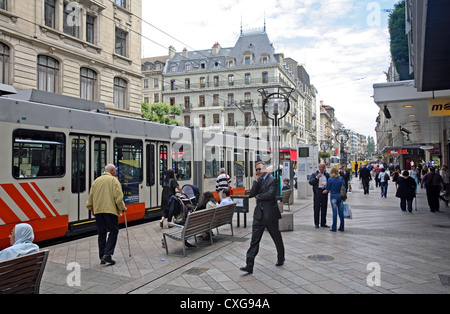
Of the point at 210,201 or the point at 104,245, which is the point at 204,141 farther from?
the point at 104,245

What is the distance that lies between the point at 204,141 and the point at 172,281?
34.9ft

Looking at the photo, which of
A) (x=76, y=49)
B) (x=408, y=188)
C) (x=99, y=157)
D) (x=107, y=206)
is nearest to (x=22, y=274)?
(x=107, y=206)

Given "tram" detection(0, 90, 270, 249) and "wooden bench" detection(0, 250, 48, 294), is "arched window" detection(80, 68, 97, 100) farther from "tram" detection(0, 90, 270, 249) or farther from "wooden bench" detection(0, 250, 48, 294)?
"wooden bench" detection(0, 250, 48, 294)

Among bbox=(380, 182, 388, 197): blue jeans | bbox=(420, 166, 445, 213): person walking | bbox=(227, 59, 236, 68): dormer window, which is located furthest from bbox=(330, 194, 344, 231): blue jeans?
bbox=(227, 59, 236, 68): dormer window

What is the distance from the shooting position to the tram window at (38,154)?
7520 mm

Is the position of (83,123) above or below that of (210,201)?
above

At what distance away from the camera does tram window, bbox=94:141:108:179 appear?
948 centimetres

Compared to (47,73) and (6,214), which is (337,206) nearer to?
(6,214)

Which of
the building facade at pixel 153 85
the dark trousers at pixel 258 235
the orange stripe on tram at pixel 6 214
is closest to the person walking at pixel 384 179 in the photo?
the dark trousers at pixel 258 235

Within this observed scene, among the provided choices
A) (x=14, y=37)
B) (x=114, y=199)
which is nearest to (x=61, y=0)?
(x=14, y=37)

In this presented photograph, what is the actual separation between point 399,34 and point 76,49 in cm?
1799

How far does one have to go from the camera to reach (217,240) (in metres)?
8.59

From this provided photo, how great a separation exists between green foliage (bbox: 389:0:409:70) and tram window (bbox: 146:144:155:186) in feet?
40.2

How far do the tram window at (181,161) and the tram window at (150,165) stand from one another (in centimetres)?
134
